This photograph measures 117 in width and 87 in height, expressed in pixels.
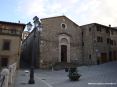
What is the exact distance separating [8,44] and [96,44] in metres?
17.3

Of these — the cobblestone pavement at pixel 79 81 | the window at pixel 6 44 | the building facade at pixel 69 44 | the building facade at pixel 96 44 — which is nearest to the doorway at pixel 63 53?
the building facade at pixel 69 44

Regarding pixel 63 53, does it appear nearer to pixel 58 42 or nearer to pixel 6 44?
pixel 58 42

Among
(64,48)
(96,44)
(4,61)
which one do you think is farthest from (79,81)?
A: (96,44)

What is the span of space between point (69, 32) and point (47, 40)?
5274mm

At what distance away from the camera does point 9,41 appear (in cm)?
3117

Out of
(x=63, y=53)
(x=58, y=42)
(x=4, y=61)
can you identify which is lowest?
(x=4, y=61)

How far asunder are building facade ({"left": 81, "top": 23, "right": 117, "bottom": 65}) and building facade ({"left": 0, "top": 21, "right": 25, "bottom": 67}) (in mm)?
14214

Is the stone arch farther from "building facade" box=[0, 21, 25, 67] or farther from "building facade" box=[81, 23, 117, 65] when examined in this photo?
"building facade" box=[0, 21, 25, 67]

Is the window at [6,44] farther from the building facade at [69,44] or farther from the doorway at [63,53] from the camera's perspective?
the doorway at [63,53]

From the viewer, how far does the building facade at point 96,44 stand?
3831cm

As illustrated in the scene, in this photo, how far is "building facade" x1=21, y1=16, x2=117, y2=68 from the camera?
3553 cm

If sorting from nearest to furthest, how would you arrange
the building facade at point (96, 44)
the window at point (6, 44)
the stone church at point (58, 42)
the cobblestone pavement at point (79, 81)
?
1. the cobblestone pavement at point (79, 81)
2. the window at point (6, 44)
3. the stone church at point (58, 42)
4. the building facade at point (96, 44)

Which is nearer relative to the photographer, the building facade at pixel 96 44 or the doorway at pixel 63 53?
the doorway at pixel 63 53

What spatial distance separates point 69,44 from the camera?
126ft
